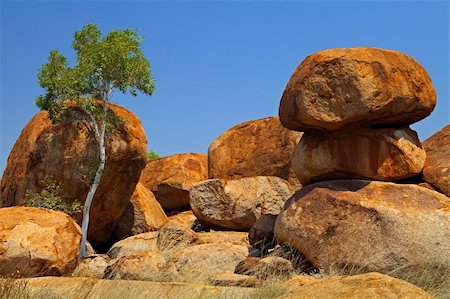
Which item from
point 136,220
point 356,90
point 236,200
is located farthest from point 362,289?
point 136,220

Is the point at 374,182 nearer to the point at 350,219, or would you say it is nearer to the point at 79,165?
the point at 350,219

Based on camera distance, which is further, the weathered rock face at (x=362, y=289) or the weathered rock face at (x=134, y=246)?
the weathered rock face at (x=134, y=246)

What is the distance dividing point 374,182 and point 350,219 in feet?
3.58

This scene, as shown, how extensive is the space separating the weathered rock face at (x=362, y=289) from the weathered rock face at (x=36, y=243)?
249 inches

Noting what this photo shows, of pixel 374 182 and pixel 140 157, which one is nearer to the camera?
pixel 374 182

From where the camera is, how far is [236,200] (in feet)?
58.6

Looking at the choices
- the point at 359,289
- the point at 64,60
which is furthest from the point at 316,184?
the point at 64,60

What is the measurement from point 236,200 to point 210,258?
14.3 feet

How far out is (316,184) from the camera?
13.7 metres

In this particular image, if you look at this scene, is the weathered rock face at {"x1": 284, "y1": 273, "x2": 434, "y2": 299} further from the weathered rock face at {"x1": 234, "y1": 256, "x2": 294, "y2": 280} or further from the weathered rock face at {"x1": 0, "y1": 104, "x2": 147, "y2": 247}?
the weathered rock face at {"x1": 0, "y1": 104, "x2": 147, "y2": 247}

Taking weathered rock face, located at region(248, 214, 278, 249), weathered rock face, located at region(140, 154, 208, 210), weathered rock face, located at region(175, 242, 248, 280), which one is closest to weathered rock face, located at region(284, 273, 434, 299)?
weathered rock face, located at region(175, 242, 248, 280)

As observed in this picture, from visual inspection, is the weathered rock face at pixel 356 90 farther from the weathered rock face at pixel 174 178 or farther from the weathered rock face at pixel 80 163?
the weathered rock face at pixel 174 178

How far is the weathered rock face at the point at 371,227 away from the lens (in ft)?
39.5

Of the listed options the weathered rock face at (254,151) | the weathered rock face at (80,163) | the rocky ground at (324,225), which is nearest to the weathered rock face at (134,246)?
the rocky ground at (324,225)
